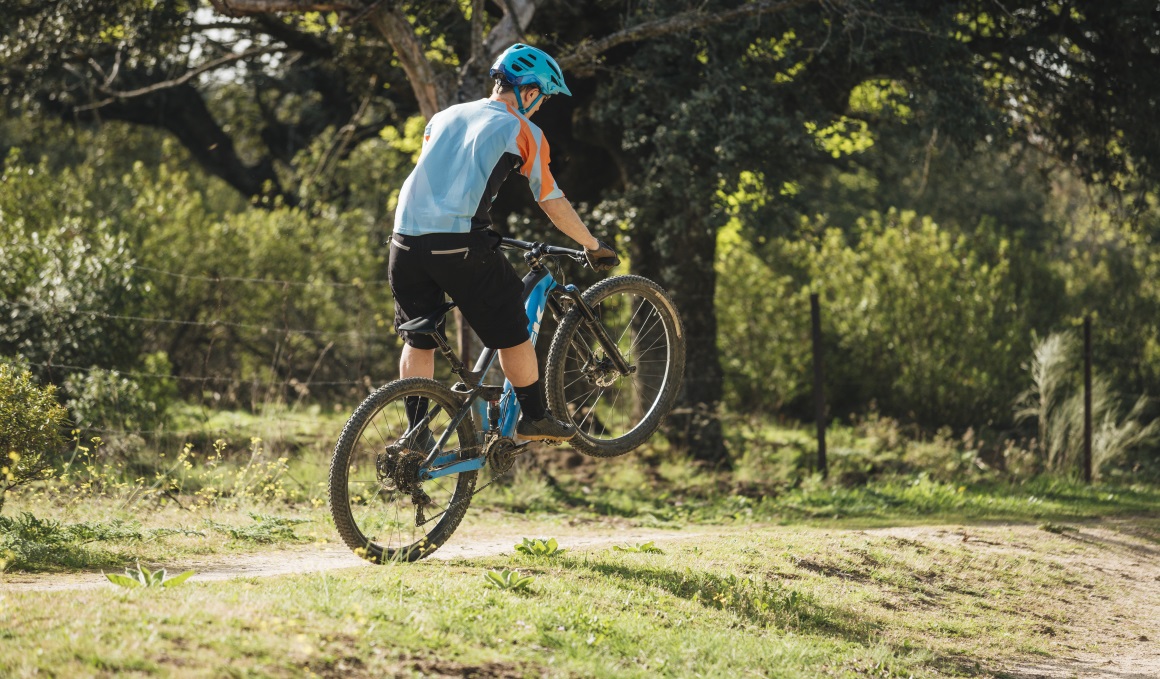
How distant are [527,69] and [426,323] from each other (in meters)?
1.28

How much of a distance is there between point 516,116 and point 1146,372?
12.2m

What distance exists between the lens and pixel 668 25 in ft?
29.2

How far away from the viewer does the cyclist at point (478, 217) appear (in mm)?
4891

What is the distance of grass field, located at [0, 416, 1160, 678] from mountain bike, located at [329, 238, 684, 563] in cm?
36

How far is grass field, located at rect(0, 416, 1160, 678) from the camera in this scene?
3783 millimetres

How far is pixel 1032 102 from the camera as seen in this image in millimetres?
11391

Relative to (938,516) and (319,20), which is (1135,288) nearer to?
(938,516)

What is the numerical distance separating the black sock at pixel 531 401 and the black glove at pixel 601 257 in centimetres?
66

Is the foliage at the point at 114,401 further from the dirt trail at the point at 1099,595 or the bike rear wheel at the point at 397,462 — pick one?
the dirt trail at the point at 1099,595

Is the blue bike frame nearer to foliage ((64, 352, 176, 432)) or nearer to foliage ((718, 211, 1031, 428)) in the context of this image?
foliage ((64, 352, 176, 432))

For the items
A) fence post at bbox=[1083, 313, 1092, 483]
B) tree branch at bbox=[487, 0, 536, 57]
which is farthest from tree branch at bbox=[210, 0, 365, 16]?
fence post at bbox=[1083, 313, 1092, 483]

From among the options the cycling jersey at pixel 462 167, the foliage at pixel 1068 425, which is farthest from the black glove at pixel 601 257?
the foliage at pixel 1068 425

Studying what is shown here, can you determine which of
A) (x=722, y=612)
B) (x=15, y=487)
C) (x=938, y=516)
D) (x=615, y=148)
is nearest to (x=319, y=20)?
(x=615, y=148)

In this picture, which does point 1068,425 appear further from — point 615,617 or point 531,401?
point 615,617
